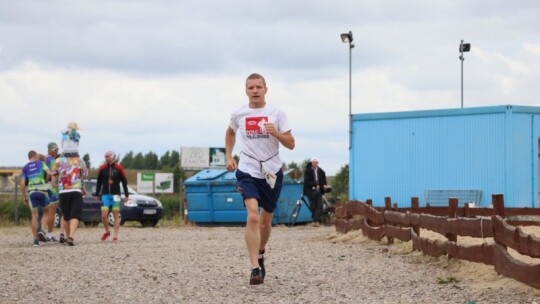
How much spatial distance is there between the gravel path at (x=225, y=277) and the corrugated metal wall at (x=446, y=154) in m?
14.8

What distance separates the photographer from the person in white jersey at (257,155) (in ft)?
34.1

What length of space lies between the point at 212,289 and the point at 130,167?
402ft

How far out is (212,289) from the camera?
10352mm

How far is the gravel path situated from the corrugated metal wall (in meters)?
14.8

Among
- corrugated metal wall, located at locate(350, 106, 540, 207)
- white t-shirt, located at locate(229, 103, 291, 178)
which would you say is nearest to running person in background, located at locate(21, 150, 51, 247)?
white t-shirt, located at locate(229, 103, 291, 178)

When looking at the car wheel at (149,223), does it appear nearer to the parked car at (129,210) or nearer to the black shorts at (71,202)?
the parked car at (129,210)

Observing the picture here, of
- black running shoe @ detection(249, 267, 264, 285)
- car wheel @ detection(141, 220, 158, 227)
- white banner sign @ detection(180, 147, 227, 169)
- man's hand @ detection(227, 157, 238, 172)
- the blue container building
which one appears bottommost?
car wheel @ detection(141, 220, 158, 227)

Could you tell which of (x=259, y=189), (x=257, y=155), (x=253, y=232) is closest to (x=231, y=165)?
(x=257, y=155)

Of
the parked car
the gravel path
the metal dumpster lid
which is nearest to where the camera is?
the gravel path

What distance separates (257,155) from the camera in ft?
34.3

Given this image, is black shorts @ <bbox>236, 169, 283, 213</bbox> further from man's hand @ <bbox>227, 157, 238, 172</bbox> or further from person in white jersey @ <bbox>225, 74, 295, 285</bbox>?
man's hand @ <bbox>227, 157, 238, 172</bbox>

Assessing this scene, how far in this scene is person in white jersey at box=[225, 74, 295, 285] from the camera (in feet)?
34.1

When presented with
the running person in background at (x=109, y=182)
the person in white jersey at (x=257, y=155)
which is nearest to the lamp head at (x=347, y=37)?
the running person in background at (x=109, y=182)

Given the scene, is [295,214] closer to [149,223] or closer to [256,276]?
[149,223]
